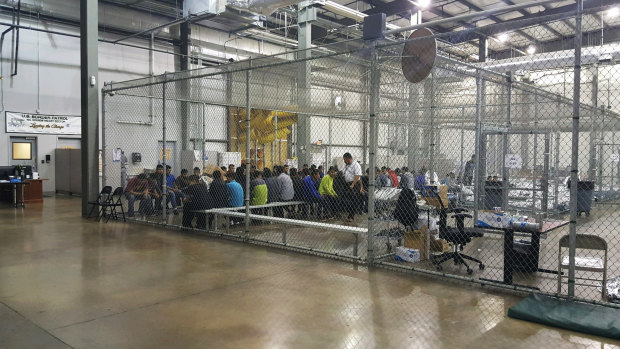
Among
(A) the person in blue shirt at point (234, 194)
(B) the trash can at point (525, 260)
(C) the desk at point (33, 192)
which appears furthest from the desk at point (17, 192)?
(B) the trash can at point (525, 260)

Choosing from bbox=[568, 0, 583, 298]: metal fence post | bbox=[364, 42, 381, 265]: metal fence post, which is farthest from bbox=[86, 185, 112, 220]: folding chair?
bbox=[568, 0, 583, 298]: metal fence post

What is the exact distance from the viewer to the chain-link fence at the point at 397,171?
586 cm

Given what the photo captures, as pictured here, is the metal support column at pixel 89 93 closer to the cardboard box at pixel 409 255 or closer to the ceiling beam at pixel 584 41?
the cardboard box at pixel 409 255

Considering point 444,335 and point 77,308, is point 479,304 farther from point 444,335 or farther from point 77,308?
point 77,308

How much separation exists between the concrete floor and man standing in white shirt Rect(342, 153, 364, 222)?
3.97m

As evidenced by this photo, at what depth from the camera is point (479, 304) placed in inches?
180

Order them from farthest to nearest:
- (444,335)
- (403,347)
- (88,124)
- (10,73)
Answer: (10,73)
(88,124)
(444,335)
(403,347)

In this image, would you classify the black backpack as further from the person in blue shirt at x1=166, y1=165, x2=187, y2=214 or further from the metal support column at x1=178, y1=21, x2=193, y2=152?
the metal support column at x1=178, y1=21, x2=193, y2=152

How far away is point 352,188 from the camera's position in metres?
10.6

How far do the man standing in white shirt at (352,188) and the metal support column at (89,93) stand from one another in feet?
19.0

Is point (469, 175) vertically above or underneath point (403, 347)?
above

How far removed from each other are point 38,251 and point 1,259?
1.99 feet

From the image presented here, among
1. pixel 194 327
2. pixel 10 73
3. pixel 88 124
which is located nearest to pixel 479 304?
pixel 194 327

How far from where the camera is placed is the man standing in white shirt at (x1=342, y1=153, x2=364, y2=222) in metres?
10.7
